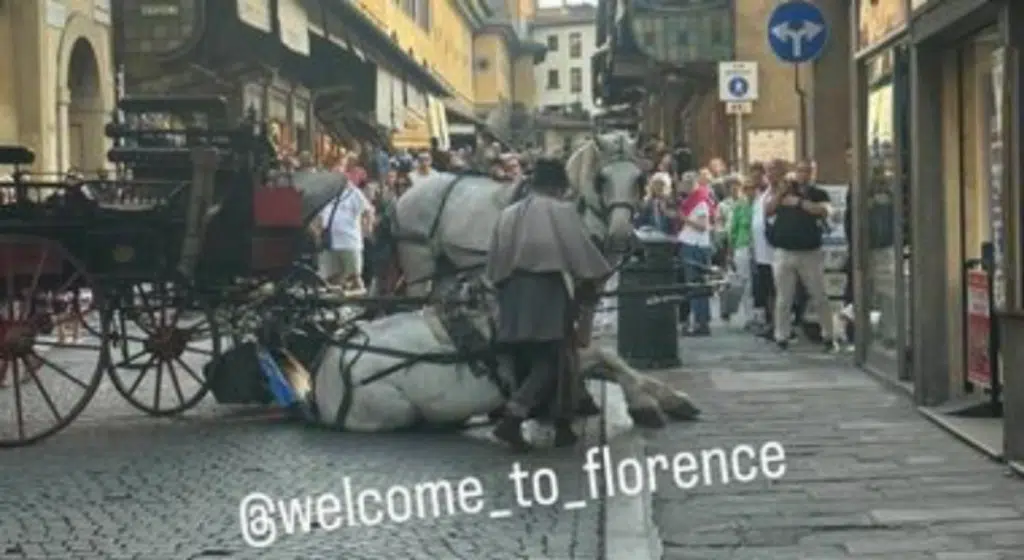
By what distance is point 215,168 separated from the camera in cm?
1162

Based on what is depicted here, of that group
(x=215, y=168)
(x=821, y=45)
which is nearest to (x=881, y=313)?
(x=821, y=45)

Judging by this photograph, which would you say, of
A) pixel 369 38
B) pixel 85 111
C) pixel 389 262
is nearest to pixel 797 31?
pixel 389 262

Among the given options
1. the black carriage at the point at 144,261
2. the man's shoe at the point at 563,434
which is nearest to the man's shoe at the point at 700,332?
the black carriage at the point at 144,261

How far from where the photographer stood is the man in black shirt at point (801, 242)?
52.5 ft

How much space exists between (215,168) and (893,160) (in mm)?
4540

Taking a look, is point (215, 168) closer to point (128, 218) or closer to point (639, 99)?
point (128, 218)

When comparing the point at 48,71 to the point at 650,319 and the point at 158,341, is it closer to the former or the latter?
the point at 650,319

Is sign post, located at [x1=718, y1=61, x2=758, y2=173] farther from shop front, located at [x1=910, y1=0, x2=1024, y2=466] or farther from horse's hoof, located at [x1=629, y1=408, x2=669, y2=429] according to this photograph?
horse's hoof, located at [x1=629, y1=408, x2=669, y2=429]

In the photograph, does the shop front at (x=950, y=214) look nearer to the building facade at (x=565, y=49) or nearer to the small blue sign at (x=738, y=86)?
the small blue sign at (x=738, y=86)

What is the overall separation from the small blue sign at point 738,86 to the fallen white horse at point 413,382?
11.2m

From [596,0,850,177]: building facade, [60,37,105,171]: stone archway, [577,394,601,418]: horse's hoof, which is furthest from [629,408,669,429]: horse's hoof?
[60,37,105,171]: stone archway

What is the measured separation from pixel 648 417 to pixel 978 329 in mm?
2003

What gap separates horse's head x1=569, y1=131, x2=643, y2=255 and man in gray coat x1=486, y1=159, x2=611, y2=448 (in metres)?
1.16

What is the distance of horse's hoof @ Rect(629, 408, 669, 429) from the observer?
11.3 meters
